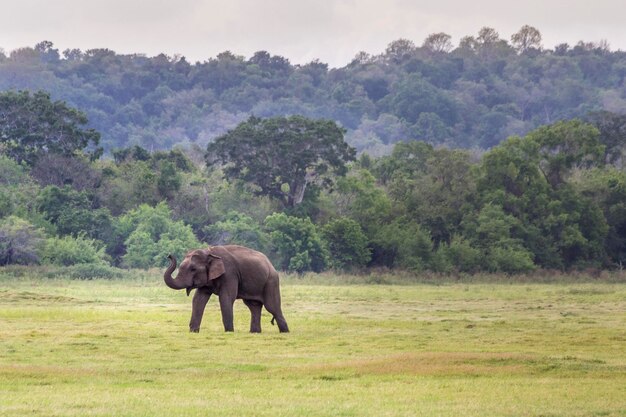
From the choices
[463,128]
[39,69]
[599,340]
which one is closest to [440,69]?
[463,128]

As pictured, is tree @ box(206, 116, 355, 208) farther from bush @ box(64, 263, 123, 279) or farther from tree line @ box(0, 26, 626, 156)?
tree line @ box(0, 26, 626, 156)

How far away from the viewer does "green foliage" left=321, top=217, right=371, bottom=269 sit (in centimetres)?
6331

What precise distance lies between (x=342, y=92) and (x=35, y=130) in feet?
300

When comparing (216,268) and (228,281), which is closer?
(216,268)

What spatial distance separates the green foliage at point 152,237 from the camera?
61.3 metres

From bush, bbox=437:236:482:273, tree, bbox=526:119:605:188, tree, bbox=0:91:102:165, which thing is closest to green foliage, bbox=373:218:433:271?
bush, bbox=437:236:482:273

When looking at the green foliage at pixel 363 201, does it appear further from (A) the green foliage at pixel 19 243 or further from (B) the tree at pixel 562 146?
(A) the green foliage at pixel 19 243

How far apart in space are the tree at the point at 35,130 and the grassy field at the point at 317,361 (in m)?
31.9

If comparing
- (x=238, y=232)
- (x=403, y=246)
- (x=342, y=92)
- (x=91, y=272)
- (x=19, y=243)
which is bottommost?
(x=91, y=272)

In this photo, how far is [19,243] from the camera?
5762 cm

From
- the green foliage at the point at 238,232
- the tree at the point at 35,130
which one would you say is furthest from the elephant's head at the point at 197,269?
the tree at the point at 35,130

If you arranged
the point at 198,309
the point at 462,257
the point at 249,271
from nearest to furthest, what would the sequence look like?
1. the point at 198,309
2. the point at 249,271
3. the point at 462,257

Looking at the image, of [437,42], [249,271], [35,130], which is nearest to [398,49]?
[437,42]

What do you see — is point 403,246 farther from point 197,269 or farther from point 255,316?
point 197,269
